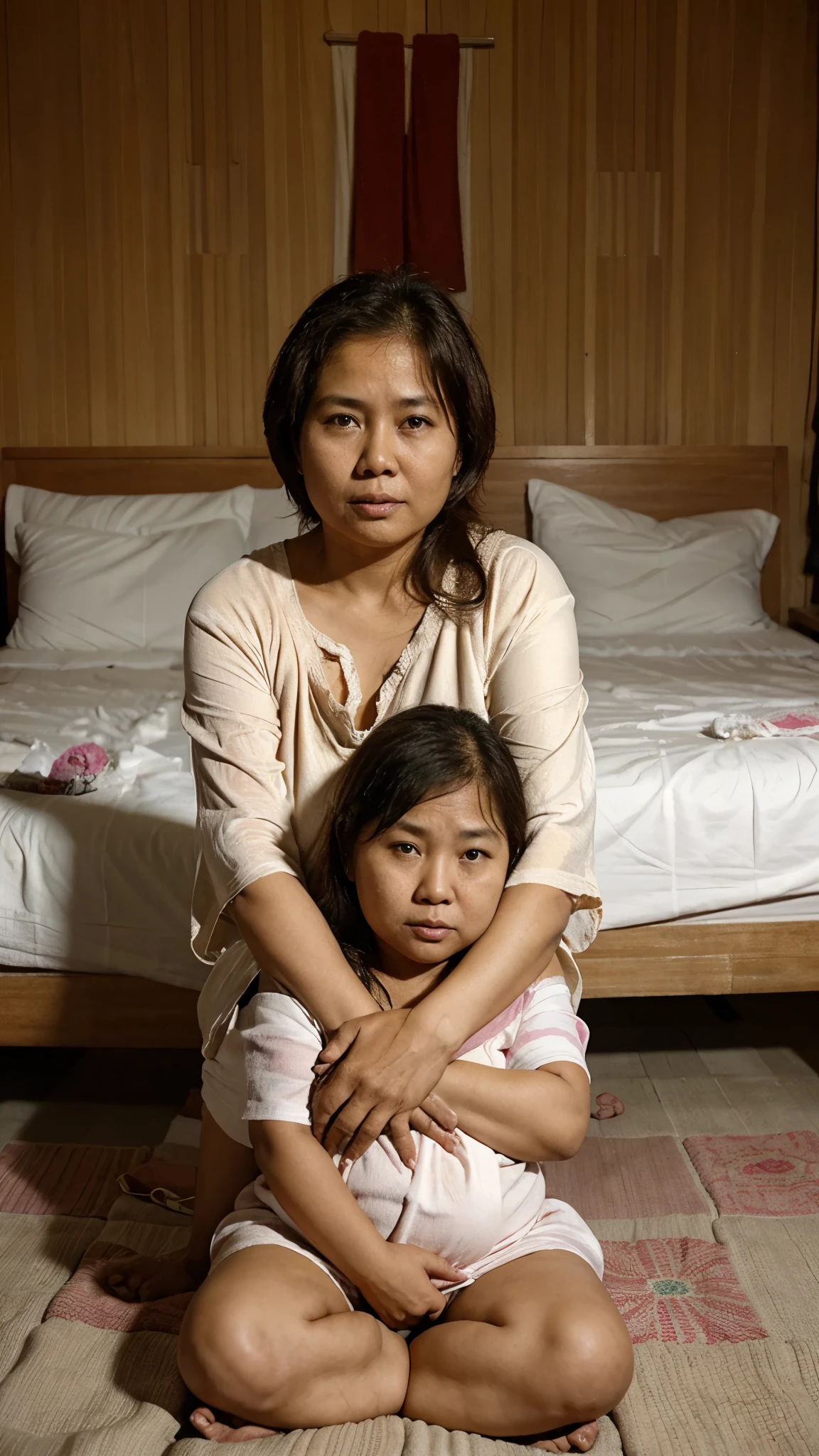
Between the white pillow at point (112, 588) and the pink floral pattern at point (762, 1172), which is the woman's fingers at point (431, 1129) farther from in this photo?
the white pillow at point (112, 588)

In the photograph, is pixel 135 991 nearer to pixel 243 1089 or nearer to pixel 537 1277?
pixel 243 1089

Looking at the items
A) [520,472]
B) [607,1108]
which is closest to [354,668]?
[607,1108]

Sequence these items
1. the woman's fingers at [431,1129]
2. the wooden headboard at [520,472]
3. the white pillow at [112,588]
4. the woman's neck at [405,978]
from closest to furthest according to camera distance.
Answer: the woman's fingers at [431,1129] → the woman's neck at [405,978] → the white pillow at [112,588] → the wooden headboard at [520,472]

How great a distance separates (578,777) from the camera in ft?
4.68

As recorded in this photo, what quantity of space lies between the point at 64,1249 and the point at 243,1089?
0.42 meters

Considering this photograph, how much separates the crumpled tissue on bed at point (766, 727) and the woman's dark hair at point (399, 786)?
78 cm

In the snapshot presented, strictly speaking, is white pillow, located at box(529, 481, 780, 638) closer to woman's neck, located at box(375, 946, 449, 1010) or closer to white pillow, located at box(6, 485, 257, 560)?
white pillow, located at box(6, 485, 257, 560)

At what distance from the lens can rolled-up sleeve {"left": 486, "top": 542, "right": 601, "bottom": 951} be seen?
1.37m

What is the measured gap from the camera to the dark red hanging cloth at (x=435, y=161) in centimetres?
344

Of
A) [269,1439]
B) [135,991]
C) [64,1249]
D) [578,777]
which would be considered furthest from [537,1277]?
[135,991]

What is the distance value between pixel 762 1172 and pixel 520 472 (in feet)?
7.63

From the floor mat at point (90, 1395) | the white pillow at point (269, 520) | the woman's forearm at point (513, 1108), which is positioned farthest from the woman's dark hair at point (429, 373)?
the white pillow at point (269, 520)

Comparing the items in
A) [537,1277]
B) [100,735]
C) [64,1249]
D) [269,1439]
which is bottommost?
[64,1249]

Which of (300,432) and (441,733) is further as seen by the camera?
(300,432)
